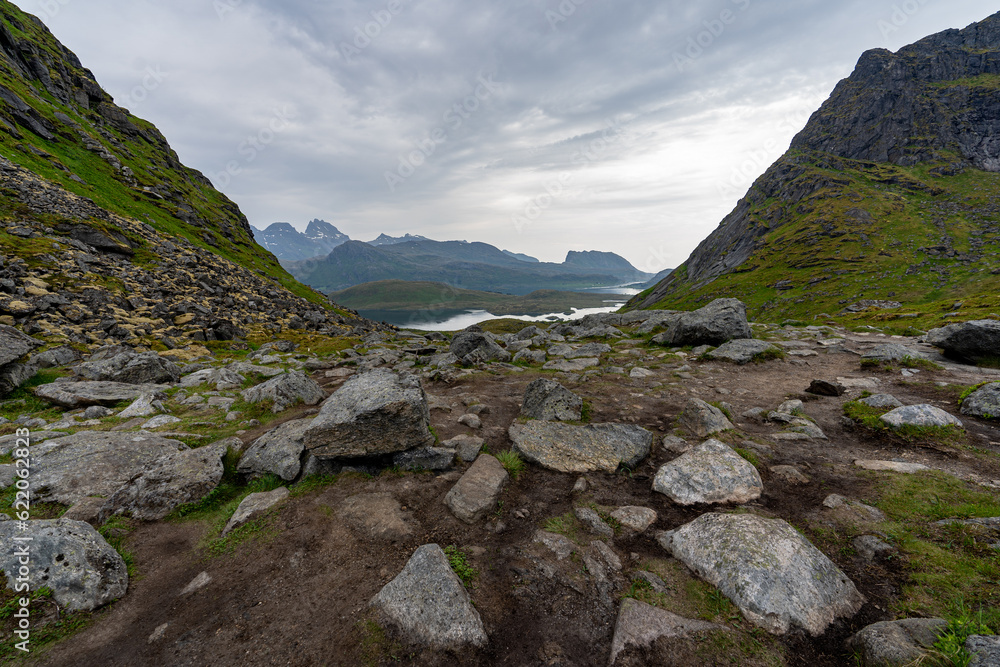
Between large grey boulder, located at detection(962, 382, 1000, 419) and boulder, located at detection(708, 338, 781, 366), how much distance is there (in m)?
8.63

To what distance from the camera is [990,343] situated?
15195 mm

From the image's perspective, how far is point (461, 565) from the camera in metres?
6.08

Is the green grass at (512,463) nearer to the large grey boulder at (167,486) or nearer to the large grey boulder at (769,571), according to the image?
the large grey boulder at (769,571)

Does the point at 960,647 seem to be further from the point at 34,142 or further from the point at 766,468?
the point at 34,142

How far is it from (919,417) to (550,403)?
33.9 feet

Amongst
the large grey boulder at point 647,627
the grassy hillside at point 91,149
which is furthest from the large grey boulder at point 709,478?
the grassy hillside at point 91,149

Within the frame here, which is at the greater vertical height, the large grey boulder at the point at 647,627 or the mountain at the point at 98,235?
the mountain at the point at 98,235

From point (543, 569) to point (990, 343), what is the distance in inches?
920

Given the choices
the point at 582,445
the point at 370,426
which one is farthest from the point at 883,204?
the point at 370,426

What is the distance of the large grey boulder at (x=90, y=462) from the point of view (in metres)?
7.70

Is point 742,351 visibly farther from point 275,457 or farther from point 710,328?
point 275,457

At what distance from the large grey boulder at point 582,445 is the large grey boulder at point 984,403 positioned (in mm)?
9860

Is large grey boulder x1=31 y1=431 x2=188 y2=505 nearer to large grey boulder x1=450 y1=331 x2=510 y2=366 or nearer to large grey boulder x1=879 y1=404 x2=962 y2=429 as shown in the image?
large grey boulder x1=450 y1=331 x2=510 y2=366

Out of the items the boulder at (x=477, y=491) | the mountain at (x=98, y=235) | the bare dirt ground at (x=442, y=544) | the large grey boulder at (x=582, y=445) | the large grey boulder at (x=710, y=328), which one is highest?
the mountain at (x=98, y=235)
